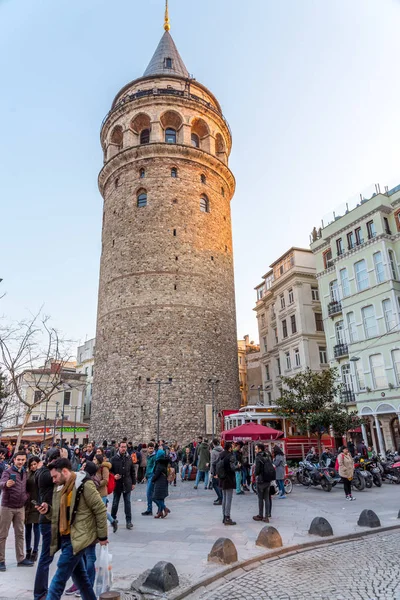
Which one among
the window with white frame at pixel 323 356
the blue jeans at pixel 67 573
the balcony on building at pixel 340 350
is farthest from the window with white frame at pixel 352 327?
the blue jeans at pixel 67 573

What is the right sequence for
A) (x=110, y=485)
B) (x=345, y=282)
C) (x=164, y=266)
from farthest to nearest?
(x=164, y=266)
(x=345, y=282)
(x=110, y=485)

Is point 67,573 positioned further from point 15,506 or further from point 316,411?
point 316,411

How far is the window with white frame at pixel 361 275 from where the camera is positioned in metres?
23.5

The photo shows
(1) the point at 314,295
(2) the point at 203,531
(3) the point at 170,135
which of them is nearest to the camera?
(2) the point at 203,531

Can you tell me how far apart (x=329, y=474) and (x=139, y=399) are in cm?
1247

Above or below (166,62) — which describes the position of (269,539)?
below

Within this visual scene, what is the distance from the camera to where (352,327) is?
24078mm

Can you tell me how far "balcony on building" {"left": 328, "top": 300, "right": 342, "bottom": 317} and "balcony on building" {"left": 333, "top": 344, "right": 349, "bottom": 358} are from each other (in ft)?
6.39

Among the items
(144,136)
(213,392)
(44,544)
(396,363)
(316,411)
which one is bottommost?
(44,544)

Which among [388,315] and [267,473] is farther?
[388,315]

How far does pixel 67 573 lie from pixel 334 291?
81.0ft

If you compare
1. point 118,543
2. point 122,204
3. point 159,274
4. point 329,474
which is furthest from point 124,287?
point 118,543

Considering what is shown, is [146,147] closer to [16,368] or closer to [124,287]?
[124,287]

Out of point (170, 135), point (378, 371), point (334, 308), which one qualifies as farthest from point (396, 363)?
point (170, 135)
